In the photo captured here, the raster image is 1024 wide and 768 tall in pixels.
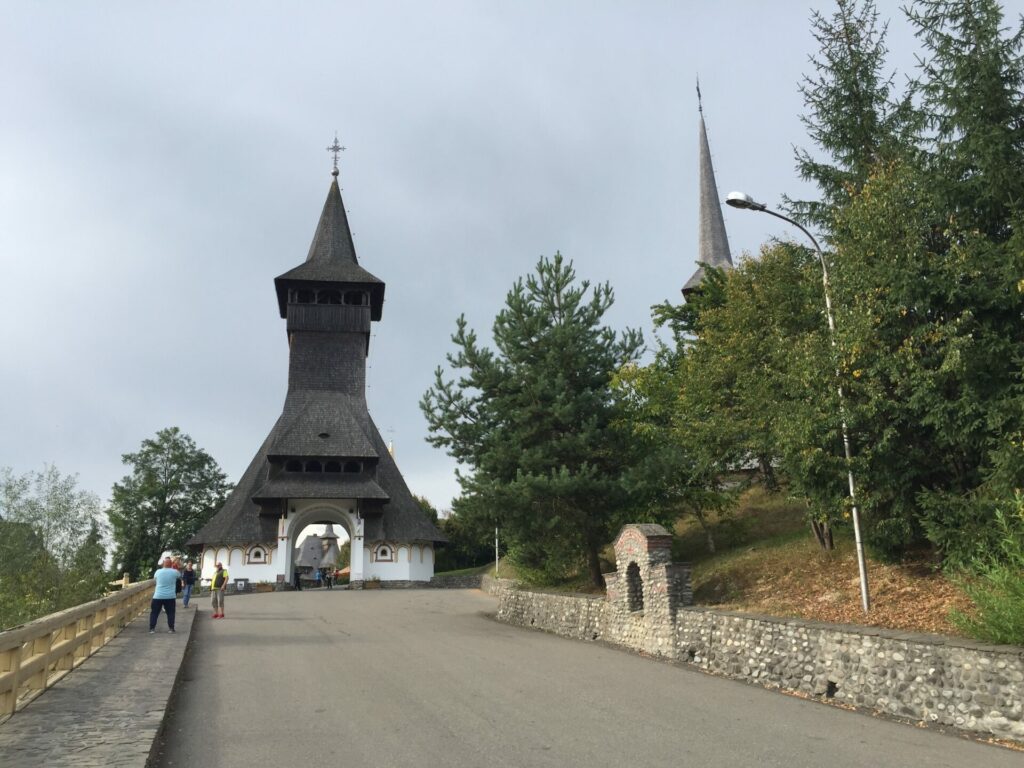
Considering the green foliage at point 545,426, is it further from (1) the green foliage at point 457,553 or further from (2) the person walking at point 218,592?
(1) the green foliage at point 457,553

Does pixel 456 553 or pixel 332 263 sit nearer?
pixel 332 263

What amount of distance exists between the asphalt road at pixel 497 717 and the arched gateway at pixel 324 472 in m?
27.5

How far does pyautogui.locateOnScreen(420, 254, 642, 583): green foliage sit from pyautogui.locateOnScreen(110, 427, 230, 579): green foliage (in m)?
38.9

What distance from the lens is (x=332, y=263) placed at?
5134 cm

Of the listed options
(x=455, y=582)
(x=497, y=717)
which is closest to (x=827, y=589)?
(x=497, y=717)

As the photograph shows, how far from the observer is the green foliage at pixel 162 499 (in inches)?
2009

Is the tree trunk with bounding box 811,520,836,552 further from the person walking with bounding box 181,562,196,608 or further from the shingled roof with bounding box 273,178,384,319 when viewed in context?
the shingled roof with bounding box 273,178,384,319

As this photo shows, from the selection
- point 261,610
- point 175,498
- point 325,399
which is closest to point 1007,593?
point 261,610

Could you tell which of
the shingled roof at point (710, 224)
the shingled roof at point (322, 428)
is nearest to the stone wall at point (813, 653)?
the shingled roof at point (322, 428)

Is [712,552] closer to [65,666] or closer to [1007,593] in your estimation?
[1007,593]

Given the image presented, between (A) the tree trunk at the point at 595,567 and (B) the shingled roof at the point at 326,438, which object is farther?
(B) the shingled roof at the point at 326,438

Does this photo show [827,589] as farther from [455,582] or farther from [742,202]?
[455,582]

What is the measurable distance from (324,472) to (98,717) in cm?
3627

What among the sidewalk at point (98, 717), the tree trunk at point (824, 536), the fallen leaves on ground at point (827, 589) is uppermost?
the tree trunk at point (824, 536)
